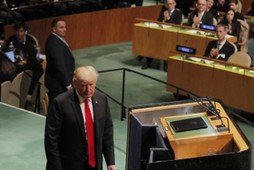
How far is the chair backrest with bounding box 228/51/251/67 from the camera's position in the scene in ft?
31.1

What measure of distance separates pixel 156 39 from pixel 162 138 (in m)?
8.09

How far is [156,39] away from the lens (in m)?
12.2

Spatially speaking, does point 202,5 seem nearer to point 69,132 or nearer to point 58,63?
point 58,63

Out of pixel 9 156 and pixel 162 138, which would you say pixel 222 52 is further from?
pixel 162 138

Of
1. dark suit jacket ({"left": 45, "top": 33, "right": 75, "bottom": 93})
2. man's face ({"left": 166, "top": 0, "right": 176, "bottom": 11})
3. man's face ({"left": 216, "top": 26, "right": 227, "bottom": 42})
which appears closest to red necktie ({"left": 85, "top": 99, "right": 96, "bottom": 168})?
dark suit jacket ({"left": 45, "top": 33, "right": 75, "bottom": 93})

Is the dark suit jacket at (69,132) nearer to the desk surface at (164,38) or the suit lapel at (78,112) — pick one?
the suit lapel at (78,112)

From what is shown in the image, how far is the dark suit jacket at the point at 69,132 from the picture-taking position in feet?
14.9

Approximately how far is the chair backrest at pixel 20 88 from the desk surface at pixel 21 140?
141 millimetres

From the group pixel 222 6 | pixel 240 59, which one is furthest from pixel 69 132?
pixel 222 6

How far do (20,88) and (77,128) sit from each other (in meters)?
3.99

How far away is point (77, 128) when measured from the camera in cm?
459

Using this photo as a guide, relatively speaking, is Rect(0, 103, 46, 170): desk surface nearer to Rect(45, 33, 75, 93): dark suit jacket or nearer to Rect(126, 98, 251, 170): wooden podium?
Rect(45, 33, 75, 93): dark suit jacket

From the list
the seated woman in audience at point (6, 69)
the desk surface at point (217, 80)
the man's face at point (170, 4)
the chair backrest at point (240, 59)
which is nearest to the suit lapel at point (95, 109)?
the seated woman in audience at point (6, 69)

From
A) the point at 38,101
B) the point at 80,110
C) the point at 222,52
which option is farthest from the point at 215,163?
the point at 222,52
